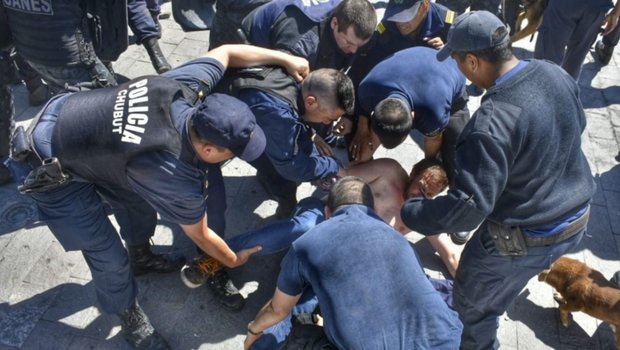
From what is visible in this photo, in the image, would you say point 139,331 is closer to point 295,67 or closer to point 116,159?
point 116,159

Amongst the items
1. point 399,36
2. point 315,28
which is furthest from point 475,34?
point 399,36

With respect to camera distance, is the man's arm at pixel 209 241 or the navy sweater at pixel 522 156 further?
the man's arm at pixel 209 241

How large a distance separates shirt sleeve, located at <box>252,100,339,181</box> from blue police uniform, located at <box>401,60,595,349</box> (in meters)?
0.73

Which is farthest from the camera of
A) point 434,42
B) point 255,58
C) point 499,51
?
point 434,42

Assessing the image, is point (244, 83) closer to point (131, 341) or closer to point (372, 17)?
point (372, 17)

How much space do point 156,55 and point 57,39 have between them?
1.55 meters

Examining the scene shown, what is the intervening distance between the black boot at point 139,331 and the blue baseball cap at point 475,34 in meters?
2.25

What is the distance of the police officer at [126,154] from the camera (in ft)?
7.40

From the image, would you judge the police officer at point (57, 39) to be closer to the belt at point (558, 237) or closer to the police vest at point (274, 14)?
the police vest at point (274, 14)

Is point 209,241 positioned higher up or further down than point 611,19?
further down

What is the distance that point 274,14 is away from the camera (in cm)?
343

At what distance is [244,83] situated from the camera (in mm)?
3002

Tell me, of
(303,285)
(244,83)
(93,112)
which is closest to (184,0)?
(244,83)

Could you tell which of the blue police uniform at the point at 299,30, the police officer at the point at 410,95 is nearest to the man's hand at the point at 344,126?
the police officer at the point at 410,95
